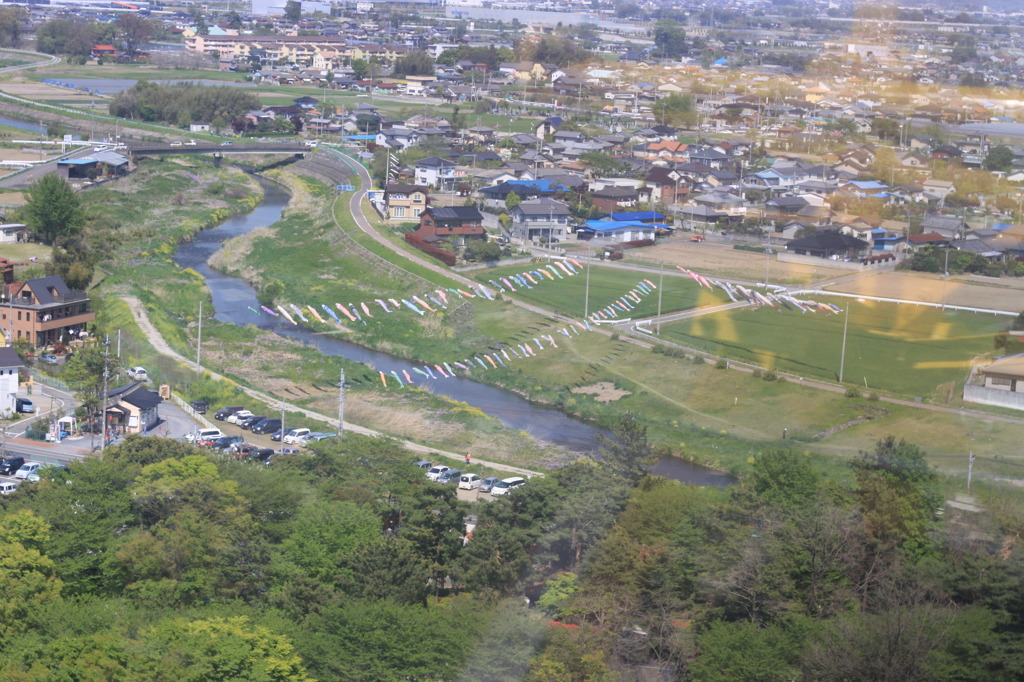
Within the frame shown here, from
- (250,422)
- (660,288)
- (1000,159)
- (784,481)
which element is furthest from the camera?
(1000,159)

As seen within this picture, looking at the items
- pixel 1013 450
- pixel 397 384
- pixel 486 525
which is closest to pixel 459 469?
pixel 486 525

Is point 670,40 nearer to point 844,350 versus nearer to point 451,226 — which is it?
point 451,226

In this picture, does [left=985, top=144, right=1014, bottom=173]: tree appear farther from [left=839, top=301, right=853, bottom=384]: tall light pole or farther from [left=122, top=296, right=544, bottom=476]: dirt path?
[left=122, top=296, right=544, bottom=476]: dirt path

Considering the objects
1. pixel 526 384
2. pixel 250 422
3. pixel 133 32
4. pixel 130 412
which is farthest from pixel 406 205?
pixel 133 32

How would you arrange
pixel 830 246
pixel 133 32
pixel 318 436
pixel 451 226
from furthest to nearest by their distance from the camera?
pixel 133 32 < pixel 451 226 < pixel 830 246 < pixel 318 436

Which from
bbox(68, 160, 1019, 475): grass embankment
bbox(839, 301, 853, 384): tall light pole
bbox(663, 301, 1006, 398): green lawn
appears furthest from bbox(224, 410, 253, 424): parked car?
bbox(839, 301, 853, 384): tall light pole

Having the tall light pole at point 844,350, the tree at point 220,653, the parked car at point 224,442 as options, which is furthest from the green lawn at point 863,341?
A: the tree at point 220,653

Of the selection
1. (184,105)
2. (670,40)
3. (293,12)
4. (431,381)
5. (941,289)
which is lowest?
(431,381)
